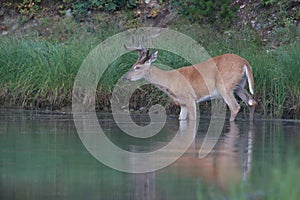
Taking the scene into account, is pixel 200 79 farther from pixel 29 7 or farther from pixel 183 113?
pixel 29 7

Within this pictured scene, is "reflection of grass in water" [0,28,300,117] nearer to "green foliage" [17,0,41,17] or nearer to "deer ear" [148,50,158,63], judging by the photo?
"deer ear" [148,50,158,63]

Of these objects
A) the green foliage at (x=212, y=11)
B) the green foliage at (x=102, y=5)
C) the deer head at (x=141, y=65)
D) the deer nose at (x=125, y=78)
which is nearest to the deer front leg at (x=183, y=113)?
the deer head at (x=141, y=65)

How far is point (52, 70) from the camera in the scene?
690 inches

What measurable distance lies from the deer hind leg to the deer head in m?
1.69

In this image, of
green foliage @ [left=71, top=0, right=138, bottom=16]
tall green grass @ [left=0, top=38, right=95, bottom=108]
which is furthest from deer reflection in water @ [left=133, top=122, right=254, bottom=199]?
green foliage @ [left=71, top=0, right=138, bottom=16]

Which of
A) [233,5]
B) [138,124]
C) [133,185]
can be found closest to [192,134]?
[138,124]

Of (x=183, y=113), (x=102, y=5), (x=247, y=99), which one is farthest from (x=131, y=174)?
(x=102, y=5)

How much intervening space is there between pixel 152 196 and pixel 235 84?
748 cm

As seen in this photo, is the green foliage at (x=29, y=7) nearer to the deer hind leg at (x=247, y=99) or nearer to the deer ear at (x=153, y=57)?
the deer ear at (x=153, y=57)

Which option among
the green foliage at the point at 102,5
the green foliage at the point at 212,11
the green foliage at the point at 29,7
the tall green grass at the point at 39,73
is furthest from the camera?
the green foliage at the point at 29,7

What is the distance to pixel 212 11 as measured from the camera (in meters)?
21.7

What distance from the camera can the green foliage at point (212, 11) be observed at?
21.6 m

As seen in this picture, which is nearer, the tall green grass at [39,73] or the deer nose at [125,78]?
the deer nose at [125,78]

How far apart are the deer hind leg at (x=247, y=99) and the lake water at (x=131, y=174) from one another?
1.47 ft
